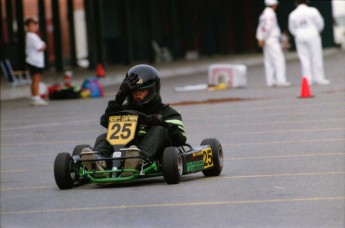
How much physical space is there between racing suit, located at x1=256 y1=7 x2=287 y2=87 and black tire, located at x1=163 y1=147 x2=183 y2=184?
61.6ft

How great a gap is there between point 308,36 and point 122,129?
1793 cm

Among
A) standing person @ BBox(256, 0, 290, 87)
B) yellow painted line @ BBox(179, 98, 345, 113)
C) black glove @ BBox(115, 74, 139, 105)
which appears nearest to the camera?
black glove @ BBox(115, 74, 139, 105)

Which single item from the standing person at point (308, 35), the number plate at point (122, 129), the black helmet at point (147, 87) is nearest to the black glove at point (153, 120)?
the number plate at point (122, 129)

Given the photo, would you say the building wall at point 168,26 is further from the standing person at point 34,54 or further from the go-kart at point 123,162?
the go-kart at point 123,162

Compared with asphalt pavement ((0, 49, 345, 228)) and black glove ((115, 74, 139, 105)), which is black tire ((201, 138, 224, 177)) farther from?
black glove ((115, 74, 139, 105))

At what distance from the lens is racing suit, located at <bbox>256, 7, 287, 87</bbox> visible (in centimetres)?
3089

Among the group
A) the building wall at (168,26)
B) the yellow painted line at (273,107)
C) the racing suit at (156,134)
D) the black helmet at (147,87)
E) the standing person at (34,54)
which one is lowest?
the building wall at (168,26)

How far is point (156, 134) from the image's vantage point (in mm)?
12477

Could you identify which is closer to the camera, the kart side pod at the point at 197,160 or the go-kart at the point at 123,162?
the go-kart at the point at 123,162

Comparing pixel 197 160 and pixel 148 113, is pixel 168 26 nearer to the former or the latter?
pixel 148 113

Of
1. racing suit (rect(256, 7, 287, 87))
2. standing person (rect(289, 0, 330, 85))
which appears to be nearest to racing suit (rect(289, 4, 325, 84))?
standing person (rect(289, 0, 330, 85))

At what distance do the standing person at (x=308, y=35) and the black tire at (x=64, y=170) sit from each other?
17996mm

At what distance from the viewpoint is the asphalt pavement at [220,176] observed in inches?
403

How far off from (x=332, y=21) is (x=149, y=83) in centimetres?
5179
